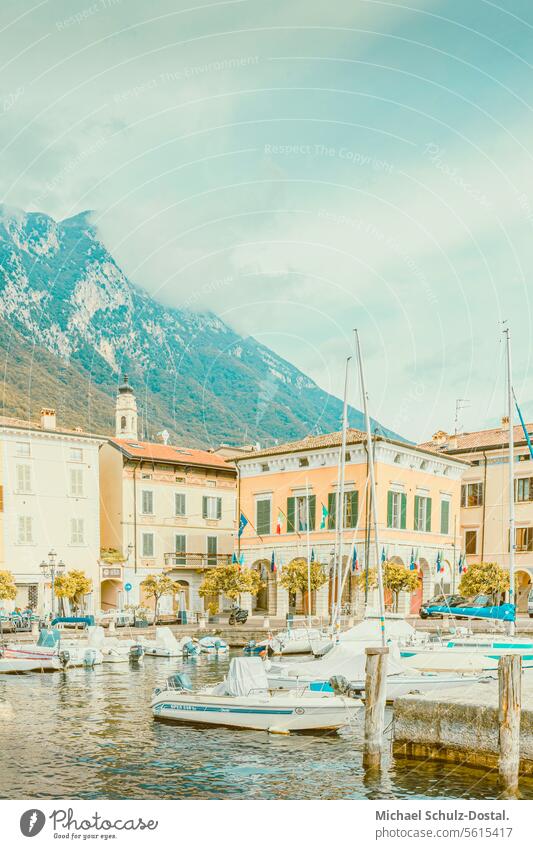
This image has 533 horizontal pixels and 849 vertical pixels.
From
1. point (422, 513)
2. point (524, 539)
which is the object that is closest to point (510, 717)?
point (422, 513)

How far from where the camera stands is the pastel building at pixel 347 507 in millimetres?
43094

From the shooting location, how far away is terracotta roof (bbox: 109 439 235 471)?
47.8 meters

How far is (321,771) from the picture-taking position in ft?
46.9

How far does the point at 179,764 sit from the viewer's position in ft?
48.8

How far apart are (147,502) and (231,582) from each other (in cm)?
854

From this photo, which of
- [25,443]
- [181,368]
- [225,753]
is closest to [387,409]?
[181,368]

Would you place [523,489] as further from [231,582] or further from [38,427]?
[38,427]

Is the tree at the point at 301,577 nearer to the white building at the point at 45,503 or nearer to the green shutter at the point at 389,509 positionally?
the green shutter at the point at 389,509

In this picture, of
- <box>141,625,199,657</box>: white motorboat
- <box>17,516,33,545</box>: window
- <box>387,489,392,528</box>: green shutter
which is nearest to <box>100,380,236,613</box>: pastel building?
<box>17,516,33,545</box>: window

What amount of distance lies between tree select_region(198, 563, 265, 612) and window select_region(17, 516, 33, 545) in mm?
8734

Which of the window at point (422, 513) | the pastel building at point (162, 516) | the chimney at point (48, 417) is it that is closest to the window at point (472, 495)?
the window at point (422, 513)

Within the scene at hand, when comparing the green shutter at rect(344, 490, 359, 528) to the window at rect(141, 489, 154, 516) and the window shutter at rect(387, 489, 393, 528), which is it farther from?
the window at rect(141, 489, 154, 516)

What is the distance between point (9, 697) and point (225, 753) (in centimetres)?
891

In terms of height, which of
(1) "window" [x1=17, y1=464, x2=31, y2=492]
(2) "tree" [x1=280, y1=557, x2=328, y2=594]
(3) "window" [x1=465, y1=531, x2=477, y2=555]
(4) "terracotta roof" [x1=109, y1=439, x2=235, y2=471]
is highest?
(4) "terracotta roof" [x1=109, y1=439, x2=235, y2=471]
